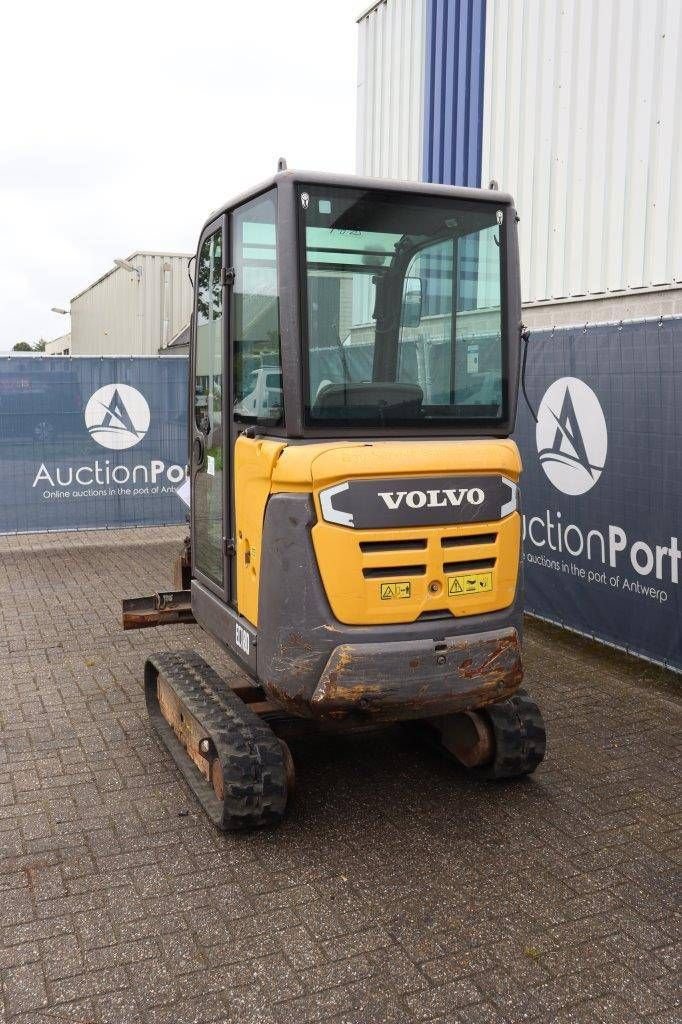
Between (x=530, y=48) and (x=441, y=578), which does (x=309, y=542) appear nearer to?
(x=441, y=578)

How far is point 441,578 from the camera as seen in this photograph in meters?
4.29

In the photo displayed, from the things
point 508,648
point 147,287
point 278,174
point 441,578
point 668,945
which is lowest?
point 668,945

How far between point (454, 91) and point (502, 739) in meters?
10.0

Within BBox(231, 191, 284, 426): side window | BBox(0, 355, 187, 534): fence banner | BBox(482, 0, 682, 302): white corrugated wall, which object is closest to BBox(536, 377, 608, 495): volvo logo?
BBox(482, 0, 682, 302): white corrugated wall

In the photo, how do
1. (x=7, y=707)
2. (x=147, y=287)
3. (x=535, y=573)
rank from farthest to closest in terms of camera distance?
(x=147, y=287) → (x=535, y=573) → (x=7, y=707)

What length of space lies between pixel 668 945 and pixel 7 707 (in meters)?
4.29

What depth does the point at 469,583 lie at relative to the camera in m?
4.38

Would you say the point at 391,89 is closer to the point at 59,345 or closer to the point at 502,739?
the point at 502,739

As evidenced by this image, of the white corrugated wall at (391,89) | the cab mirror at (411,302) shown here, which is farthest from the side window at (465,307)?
the white corrugated wall at (391,89)

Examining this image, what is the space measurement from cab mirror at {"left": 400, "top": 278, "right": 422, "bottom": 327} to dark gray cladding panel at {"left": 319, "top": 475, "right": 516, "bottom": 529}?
84 centimetres

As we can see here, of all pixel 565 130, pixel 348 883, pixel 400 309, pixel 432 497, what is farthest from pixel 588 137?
pixel 348 883

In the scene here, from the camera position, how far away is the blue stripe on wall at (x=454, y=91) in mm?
11875

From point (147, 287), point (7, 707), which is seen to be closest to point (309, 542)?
point (7, 707)

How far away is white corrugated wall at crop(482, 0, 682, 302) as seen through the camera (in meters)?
8.83
